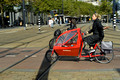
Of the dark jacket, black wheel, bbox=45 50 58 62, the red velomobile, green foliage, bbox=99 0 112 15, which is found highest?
green foliage, bbox=99 0 112 15

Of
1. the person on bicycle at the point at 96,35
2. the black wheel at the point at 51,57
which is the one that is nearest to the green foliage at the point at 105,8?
the person on bicycle at the point at 96,35

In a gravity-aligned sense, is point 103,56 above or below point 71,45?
below

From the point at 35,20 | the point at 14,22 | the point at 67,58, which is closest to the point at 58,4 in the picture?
the point at 35,20

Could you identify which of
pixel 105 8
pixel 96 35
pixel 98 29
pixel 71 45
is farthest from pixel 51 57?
pixel 105 8

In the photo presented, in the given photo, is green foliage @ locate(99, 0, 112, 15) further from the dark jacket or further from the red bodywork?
the red bodywork

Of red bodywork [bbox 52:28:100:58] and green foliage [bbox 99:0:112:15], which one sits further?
green foliage [bbox 99:0:112:15]

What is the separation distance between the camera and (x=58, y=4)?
5656cm

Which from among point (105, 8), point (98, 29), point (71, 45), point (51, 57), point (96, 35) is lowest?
point (51, 57)

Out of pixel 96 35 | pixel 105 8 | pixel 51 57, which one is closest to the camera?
pixel 96 35

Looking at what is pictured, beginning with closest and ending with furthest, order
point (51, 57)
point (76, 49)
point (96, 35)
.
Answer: point (76, 49) < point (96, 35) < point (51, 57)

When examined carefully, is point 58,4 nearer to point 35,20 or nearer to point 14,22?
point 35,20

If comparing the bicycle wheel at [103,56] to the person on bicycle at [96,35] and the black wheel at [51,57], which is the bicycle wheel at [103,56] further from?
the black wheel at [51,57]

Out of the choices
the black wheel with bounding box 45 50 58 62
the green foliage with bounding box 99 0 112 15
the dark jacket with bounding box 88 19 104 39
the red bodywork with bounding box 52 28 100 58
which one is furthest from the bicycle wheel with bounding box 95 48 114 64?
the green foliage with bounding box 99 0 112 15

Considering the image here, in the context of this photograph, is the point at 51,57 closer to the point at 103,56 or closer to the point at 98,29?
the point at 103,56
